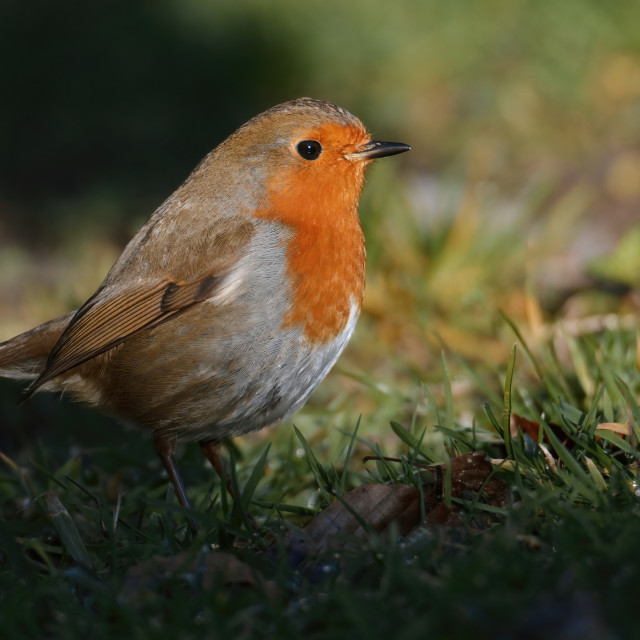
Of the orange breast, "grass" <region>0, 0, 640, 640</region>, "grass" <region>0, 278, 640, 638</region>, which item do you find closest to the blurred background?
"grass" <region>0, 0, 640, 640</region>

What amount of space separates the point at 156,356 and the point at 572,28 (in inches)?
197

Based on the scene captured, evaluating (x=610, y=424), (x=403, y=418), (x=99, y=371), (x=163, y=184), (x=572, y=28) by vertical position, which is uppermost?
(x=572, y=28)

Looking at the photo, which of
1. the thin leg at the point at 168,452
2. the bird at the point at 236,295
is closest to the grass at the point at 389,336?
the thin leg at the point at 168,452

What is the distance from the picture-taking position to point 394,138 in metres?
Answer: 6.38

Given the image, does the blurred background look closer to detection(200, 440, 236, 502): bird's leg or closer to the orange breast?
detection(200, 440, 236, 502): bird's leg

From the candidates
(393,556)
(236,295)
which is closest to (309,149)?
(236,295)

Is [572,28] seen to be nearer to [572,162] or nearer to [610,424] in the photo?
[572,162]

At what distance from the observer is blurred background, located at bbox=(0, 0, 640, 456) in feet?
15.0

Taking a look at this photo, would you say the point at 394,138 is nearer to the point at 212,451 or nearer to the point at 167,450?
the point at 212,451

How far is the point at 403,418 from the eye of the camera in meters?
3.84

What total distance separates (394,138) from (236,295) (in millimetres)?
3555

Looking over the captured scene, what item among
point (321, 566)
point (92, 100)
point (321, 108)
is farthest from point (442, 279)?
point (92, 100)

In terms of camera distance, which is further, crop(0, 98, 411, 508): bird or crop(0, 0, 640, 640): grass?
crop(0, 98, 411, 508): bird

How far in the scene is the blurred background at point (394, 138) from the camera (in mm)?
4562
